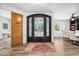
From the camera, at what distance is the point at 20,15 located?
8227 millimetres

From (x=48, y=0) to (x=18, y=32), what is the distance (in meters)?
4.84

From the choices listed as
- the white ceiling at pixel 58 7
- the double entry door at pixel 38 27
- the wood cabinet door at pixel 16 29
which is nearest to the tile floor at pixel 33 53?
the wood cabinet door at pixel 16 29

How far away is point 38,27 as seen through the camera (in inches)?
342

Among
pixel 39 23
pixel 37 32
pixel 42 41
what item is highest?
pixel 39 23

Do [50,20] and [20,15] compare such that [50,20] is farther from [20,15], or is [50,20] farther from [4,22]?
[4,22]

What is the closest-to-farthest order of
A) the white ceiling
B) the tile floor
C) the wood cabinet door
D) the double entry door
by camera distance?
the tile floor
the white ceiling
the wood cabinet door
the double entry door

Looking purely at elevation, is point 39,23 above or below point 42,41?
above

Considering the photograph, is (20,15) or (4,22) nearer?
(20,15)

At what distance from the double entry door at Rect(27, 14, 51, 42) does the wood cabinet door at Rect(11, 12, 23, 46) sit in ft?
2.30

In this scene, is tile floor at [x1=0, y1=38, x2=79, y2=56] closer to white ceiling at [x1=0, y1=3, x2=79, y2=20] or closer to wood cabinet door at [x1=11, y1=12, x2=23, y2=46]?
wood cabinet door at [x1=11, y1=12, x2=23, y2=46]

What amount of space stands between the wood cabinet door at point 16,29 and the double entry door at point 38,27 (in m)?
0.70

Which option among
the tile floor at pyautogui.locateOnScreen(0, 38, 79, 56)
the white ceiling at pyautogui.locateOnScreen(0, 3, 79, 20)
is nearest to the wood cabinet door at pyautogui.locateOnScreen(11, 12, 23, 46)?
the white ceiling at pyautogui.locateOnScreen(0, 3, 79, 20)

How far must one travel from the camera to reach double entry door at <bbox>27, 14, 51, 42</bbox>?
8.57 metres

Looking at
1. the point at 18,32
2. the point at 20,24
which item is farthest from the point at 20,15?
the point at 18,32
